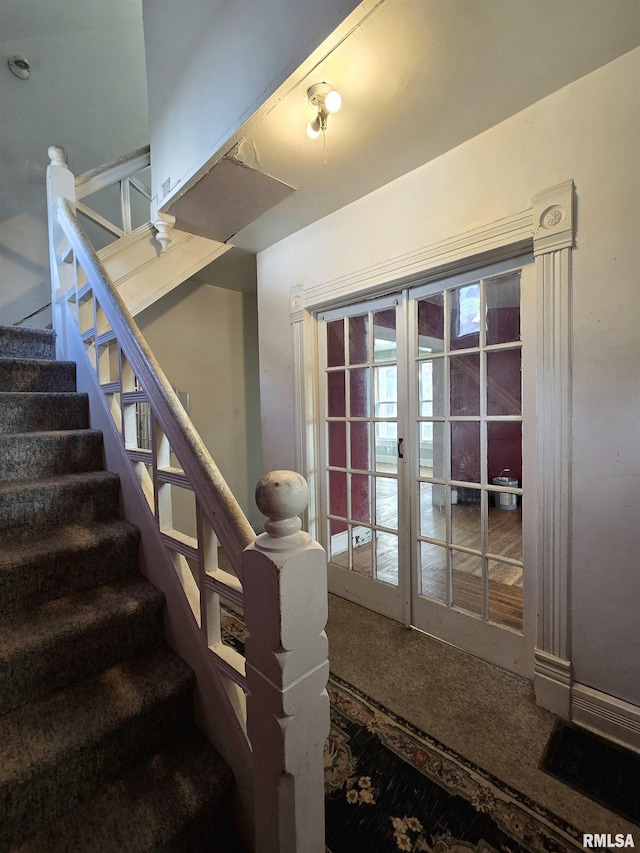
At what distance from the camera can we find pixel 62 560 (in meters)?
1.17

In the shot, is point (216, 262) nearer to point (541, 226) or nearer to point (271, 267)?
point (271, 267)

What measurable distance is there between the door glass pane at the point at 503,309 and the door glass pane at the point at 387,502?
39.3 inches

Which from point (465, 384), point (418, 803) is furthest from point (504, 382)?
point (418, 803)

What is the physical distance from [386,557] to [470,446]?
96 cm

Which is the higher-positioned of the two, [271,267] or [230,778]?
[271,267]

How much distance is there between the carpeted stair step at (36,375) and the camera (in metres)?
1.67

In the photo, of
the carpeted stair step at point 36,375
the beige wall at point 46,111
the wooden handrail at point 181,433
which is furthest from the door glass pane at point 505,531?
the beige wall at point 46,111

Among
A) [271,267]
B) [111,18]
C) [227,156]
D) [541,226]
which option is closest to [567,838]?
[541,226]

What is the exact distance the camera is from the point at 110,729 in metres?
0.90

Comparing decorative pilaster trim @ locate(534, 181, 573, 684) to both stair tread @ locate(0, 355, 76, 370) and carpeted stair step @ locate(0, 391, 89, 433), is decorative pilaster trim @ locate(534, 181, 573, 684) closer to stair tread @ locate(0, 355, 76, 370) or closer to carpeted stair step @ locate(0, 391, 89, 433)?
carpeted stair step @ locate(0, 391, 89, 433)

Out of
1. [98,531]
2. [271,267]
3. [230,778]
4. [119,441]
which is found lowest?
[230,778]

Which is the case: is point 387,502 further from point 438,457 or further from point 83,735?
point 83,735

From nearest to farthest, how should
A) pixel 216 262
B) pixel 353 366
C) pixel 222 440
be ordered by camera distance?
pixel 353 366, pixel 216 262, pixel 222 440

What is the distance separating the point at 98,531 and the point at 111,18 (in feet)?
14.5
